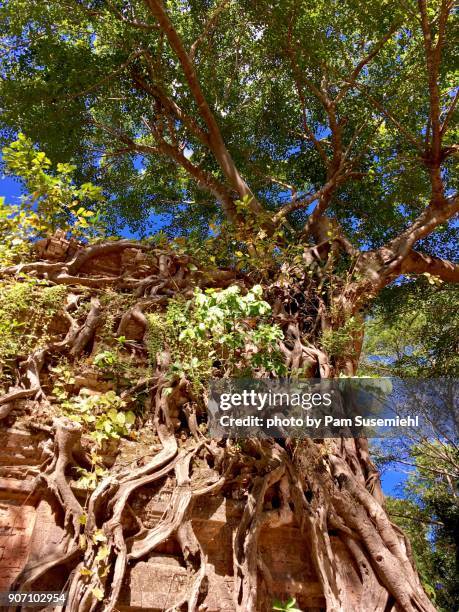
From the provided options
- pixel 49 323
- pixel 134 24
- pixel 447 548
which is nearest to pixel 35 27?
pixel 134 24

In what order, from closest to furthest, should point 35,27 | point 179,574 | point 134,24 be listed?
point 179,574 → point 134,24 → point 35,27

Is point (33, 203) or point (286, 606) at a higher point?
point (33, 203)

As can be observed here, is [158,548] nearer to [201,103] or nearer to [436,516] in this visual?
[201,103]

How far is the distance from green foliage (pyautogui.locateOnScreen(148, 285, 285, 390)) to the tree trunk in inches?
7.0

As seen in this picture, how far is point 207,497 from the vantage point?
351cm

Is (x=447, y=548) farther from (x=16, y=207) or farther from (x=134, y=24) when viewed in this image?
(x=134, y=24)

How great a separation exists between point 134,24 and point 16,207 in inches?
130

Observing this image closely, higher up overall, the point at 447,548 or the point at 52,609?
the point at 447,548

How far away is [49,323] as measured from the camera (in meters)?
4.42

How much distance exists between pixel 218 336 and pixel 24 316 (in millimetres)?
1760

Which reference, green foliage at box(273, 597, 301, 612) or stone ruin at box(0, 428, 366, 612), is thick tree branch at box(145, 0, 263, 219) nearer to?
stone ruin at box(0, 428, 366, 612)

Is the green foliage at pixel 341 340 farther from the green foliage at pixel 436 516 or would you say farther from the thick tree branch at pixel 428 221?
the green foliage at pixel 436 516

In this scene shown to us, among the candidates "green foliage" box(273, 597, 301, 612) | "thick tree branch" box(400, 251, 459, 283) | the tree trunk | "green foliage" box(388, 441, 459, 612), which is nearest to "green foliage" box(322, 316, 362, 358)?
the tree trunk

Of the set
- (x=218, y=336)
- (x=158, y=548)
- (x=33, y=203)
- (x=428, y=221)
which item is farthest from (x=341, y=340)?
(x=33, y=203)
